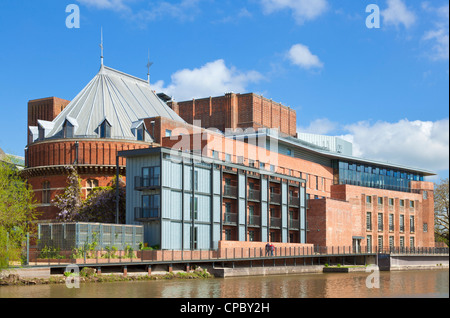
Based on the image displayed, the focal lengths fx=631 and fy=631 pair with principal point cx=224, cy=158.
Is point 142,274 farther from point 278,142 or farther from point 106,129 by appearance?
point 278,142

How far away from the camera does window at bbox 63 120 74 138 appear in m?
66.4

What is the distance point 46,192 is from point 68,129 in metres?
6.98

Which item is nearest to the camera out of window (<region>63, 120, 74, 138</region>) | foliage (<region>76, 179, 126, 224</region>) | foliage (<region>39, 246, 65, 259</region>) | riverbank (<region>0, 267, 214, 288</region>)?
riverbank (<region>0, 267, 214, 288</region>)

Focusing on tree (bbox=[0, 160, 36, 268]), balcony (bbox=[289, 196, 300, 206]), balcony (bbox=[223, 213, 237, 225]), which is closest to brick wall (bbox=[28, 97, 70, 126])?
balcony (bbox=[223, 213, 237, 225])

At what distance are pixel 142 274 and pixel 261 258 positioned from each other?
15.6 meters

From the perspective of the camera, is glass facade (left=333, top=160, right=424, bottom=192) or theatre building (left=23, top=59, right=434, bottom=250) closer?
theatre building (left=23, top=59, right=434, bottom=250)

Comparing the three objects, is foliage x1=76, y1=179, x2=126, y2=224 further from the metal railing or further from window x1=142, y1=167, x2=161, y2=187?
the metal railing

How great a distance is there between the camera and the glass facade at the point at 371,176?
89.0 m

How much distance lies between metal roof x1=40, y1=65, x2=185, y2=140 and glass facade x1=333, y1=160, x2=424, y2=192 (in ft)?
85.4

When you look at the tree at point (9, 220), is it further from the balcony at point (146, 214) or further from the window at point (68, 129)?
the window at point (68, 129)

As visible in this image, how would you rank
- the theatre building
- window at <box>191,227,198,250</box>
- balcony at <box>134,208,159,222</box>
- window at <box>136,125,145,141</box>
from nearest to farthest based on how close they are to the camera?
balcony at <box>134,208,159,222</box> < the theatre building < window at <box>191,227,198,250</box> < window at <box>136,125,145,141</box>

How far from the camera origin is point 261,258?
57219 mm
